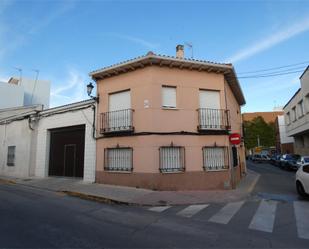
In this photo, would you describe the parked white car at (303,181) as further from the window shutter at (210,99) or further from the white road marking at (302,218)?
the window shutter at (210,99)

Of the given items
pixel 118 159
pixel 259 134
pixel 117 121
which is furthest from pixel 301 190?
pixel 259 134

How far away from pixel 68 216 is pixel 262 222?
5176 millimetres

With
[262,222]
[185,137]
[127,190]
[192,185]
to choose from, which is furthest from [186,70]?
[262,222]

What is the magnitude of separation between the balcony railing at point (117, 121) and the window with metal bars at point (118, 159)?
1.01 metres

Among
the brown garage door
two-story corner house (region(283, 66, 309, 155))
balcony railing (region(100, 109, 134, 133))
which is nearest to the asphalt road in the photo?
balcony railing (region(100, 109, 134, 133))

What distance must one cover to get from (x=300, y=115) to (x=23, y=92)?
3120 centimetres

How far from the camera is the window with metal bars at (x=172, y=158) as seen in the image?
12133 mm

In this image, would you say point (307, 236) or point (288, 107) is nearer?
point (307, 236)

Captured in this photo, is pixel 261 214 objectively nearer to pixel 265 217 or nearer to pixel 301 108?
pixel 265 217

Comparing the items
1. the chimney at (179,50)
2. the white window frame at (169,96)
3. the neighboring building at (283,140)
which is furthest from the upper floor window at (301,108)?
the white window frame at (169,96)

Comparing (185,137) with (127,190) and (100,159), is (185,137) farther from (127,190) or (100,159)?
(100,159)

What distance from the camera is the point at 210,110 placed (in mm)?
13125

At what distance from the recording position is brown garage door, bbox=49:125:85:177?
15363mm

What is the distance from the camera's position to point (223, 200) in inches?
392
